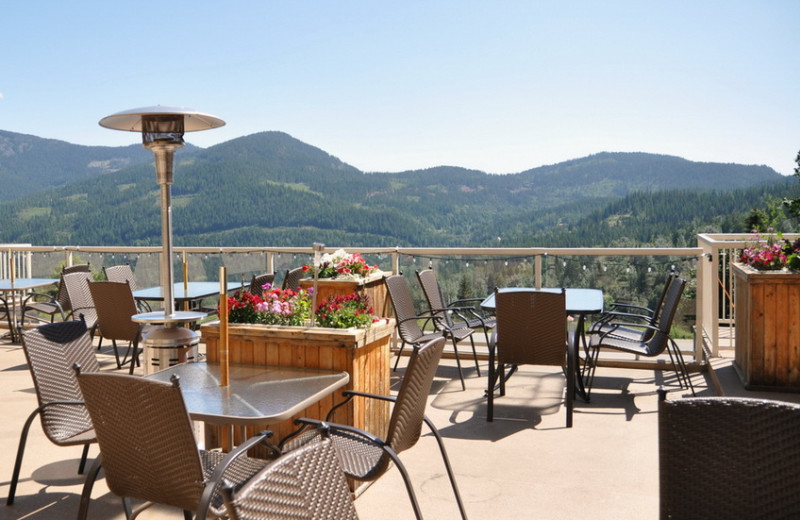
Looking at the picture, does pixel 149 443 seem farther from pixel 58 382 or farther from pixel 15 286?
pixel 15 286

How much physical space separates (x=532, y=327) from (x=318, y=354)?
78.5 inches

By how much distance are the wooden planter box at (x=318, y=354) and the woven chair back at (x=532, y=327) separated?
144 cm

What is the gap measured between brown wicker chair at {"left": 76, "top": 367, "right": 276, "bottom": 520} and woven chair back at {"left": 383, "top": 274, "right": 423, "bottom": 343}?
11.5ft

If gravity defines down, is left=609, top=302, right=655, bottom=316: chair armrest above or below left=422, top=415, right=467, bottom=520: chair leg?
above

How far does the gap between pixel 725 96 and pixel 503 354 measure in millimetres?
28091

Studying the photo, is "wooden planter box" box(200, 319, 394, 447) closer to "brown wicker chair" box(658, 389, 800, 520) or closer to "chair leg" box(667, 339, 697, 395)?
"brown wicker chair" box(658, 389, 800, 520)

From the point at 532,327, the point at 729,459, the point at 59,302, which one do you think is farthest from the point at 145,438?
the point at 59,302

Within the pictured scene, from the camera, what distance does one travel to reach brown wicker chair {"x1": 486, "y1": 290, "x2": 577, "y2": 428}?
4891 mm

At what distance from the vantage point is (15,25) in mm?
36812

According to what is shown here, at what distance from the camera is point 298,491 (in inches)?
56.7

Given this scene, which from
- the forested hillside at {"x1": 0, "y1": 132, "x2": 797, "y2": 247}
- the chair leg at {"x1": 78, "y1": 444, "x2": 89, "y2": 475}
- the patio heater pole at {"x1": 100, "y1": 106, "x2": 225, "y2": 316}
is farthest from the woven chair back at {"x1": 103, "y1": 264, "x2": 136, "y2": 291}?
the forested hillside at {"x1": 0, "y1": 132, "x2": 797, "y2": 247}

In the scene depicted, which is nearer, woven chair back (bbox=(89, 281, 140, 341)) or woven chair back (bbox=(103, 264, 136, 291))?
woven chair back (bbox=(89, 281, 140, 341))

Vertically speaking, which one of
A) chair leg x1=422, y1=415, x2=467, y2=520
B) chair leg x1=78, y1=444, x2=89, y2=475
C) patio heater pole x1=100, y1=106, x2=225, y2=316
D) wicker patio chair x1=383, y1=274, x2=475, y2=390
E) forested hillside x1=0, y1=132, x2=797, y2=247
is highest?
forested hillside x1=0, y1=132, x2=797, y2=247

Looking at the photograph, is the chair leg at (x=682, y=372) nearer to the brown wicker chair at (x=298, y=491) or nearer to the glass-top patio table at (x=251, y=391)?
the glass-top patio table at (x=251, y=391)
